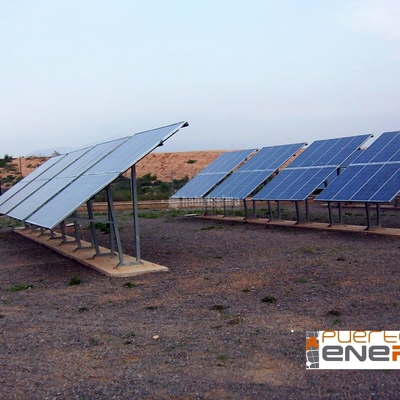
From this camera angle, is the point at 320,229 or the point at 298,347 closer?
the point at 298,347

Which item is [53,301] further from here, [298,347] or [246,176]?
[246,176]

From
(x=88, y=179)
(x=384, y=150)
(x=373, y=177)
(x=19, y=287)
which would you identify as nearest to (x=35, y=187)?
(x=88, y=179)

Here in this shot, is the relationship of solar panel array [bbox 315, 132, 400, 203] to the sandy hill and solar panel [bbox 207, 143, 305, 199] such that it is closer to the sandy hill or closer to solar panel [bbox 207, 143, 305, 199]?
solar panel [bbox 207, 143, 305, 199]

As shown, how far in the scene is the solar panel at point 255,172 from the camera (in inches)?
909

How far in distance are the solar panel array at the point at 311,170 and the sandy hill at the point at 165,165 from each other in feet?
134

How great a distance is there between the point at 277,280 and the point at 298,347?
12.9ft

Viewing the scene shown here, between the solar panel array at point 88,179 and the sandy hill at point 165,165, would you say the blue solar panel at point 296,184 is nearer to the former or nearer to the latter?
the solar panel array at point 88,179

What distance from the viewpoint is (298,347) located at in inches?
251

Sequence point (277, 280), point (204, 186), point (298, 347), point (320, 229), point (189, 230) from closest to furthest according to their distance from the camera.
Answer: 1. point (298, 347)
2. point (277, 280)
3. point (320, 229)
4. point (189, 230)
5. point (204, 186)

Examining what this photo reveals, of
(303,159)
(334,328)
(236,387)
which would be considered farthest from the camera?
(303,159)

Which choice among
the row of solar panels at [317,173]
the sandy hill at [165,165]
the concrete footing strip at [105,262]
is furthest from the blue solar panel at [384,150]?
the sandy hill at [165,165]

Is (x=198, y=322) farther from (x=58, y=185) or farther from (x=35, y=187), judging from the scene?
(x=35, y=187)

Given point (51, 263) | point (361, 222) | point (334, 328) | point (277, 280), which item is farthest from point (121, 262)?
point (361, 222)

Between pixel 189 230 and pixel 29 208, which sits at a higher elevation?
pixel 29 208
